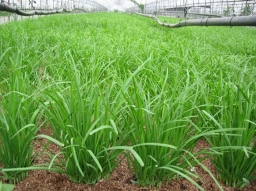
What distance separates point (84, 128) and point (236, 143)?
1.83ft

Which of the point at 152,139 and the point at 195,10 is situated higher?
the point at 195,10

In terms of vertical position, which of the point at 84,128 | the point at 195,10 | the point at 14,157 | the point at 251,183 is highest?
the point at 195,10

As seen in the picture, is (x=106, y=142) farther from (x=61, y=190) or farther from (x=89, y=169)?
(x=61, y=190)

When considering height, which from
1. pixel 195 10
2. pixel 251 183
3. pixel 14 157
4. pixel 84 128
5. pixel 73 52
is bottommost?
pixel 251 183

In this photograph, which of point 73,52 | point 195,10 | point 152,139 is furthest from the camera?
point 195,10

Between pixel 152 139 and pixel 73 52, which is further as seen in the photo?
pixel 73 52

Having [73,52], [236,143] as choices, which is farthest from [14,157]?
[73,52]

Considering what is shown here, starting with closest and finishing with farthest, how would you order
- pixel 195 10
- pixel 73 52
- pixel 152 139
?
pixel 152 139, pixel 73 52, pixel 195 10

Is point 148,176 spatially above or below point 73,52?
below

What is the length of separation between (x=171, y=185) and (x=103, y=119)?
35 centimetres

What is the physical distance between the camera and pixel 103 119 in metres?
1.02

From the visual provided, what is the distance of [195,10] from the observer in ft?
76.9

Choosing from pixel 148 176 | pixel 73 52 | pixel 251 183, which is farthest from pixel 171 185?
pixel 73 52

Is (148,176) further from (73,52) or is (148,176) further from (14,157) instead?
(73,52)
